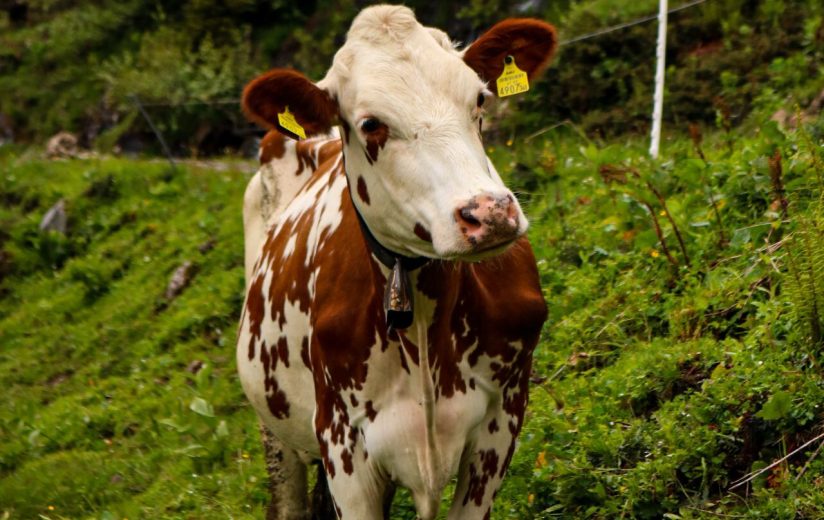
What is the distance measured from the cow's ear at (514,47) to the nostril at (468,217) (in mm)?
1019

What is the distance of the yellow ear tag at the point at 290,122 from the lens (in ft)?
14.4

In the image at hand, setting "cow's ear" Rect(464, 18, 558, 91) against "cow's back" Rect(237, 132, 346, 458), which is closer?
"cow's ear" Rect(464, 18, 558, 91)

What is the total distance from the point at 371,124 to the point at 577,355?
3014 mm

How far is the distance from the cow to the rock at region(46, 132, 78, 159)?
45.6ft

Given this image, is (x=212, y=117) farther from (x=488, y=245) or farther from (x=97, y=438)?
(x=488, y=245)

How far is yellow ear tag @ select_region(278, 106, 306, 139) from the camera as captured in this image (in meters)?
4.39

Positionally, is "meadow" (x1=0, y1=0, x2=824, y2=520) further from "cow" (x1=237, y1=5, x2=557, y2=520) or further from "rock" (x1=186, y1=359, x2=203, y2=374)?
"cow" (x1=237, y1=5, x2=557, y2=520)

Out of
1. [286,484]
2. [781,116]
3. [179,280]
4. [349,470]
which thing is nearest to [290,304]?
[349,470]

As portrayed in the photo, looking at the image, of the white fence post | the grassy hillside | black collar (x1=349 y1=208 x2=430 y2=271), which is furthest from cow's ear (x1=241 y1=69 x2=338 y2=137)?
the white fence post

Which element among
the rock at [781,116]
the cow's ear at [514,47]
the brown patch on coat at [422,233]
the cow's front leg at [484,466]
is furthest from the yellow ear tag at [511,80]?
the rock at [781,116]

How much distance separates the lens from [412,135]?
3.92 meters

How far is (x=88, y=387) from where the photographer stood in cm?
1050

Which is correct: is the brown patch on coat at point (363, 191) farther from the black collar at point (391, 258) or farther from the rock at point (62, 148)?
the rock at point (62, 148)

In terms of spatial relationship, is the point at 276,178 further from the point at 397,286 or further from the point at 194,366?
the point at 194,366
